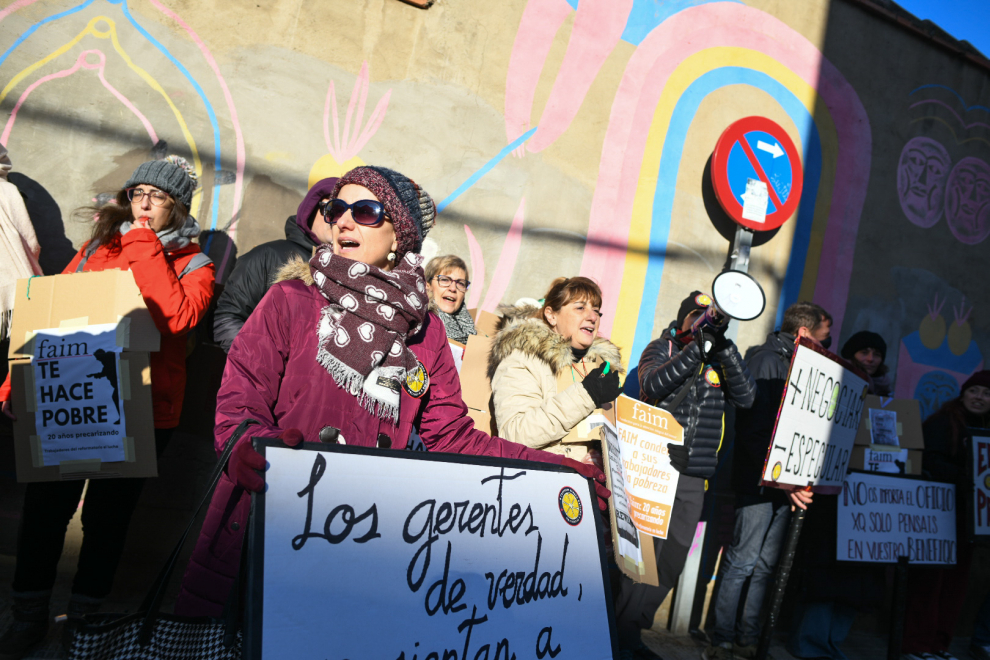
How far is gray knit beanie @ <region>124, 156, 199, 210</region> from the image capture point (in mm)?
2945

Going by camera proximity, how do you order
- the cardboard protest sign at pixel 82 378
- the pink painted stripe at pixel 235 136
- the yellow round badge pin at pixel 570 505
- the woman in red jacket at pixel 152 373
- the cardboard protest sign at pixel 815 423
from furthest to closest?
1. the pink painted stripe at pixel 235 136
2. the cardboard protest sign at pixel 815 423
3. the woman in red jacket at pixel 152 373
4. the cardboard protest sign at pixel 82 378
5. the yellow round badge pin at pixel 570 505

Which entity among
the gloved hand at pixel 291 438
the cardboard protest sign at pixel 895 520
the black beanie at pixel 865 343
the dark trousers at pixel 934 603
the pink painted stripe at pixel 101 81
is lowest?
the dark trousers at pixel 934 603

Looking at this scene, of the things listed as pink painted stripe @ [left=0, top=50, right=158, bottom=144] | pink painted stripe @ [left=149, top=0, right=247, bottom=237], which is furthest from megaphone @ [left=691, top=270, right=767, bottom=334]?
pink painted stripe @ [left=0, top=50, right=158, bottom=144]

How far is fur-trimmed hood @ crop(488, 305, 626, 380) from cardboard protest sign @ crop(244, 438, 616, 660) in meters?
1.20

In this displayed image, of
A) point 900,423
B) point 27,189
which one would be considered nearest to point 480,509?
point 27,189

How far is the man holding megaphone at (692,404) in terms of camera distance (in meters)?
3.49

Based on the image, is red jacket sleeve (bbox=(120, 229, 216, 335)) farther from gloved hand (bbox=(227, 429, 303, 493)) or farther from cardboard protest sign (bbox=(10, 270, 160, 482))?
gloved hand (bbox=(227, 429, 303, 493))

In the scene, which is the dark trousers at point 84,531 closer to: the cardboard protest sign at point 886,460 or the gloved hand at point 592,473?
the gloved hand at point 592,473

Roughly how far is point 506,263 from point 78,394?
2856 millimetres

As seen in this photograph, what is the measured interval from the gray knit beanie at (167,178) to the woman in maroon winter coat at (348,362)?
4.00 feet

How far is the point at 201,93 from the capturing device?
12.7 ft

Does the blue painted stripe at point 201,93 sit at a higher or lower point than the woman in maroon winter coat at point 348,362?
higher

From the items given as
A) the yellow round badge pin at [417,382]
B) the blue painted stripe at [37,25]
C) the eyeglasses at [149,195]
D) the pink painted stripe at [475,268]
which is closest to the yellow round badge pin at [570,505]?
the yellow round badge pin at [417,382]

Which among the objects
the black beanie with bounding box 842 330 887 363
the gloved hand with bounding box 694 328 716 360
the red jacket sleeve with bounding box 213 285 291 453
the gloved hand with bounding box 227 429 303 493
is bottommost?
the gloved hand with bounding box 227 429 303 493
